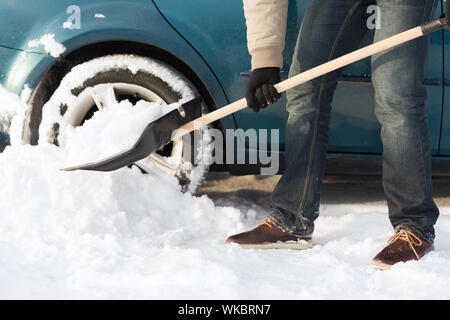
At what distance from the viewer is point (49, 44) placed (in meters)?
2.49

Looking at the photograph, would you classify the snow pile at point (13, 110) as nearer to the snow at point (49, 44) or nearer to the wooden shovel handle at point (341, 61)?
the snow at point (49, 44)

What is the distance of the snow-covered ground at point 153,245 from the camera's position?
5.91 feet

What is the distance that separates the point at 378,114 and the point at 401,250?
529mm

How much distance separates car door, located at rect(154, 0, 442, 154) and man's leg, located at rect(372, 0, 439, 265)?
406mm

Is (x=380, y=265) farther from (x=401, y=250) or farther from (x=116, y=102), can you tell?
(x=116, y=102)

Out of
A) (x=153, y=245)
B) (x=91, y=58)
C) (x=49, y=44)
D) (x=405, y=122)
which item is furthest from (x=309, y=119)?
(x=49, y=44)

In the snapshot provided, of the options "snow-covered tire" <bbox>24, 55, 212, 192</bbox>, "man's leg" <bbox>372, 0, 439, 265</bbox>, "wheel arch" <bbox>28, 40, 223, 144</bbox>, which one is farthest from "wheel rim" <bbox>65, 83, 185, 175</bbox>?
"man's leg" <bbox>372, 0, 439, 265</bbox>

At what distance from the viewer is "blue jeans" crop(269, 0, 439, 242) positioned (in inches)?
80.1

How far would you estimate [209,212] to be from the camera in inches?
102

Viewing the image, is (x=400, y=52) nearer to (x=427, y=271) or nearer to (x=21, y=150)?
(x=427, y=271)

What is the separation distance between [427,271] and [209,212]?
103 centimetres

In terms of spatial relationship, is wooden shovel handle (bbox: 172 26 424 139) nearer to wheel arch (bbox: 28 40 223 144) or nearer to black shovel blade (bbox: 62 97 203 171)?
black shovel blade (bbox: 62 97 203 171)

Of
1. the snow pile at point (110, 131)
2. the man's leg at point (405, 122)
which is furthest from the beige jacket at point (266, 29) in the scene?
the snow pile at point (110, 131)

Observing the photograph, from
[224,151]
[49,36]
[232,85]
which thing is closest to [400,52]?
[232,85]
